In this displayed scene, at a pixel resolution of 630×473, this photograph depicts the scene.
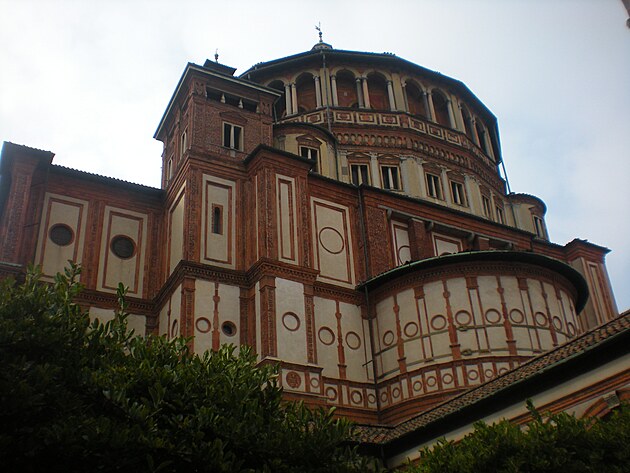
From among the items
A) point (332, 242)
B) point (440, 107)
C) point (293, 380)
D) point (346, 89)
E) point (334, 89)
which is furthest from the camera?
point (440, 107)

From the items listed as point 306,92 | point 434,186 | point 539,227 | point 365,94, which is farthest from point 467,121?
point 306,92

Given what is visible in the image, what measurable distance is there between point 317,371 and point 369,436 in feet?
13.6

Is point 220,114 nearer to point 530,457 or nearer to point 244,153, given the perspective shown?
point 244,153

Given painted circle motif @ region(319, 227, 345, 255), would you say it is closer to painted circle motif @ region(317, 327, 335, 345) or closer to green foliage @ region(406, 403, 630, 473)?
painted circle motif @ region(317, 327, 335, 345)

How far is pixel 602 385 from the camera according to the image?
1449 centimetres

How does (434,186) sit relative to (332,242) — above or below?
above

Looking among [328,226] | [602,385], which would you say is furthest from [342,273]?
[602,385]

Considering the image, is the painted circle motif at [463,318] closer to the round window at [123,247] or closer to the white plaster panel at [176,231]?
the white plaster panel at [176,231]

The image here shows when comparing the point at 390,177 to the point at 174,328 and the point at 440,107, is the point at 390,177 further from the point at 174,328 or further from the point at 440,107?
the point at 174,328

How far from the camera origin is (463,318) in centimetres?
2512

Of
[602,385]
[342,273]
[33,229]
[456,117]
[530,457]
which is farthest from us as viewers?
[456,117]

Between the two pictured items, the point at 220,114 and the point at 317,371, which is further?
the point at 220,114

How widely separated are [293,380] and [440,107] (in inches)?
885

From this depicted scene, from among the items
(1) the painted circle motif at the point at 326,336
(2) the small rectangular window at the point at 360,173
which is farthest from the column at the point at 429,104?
(1) the painted circle motif at the point at 326,336
